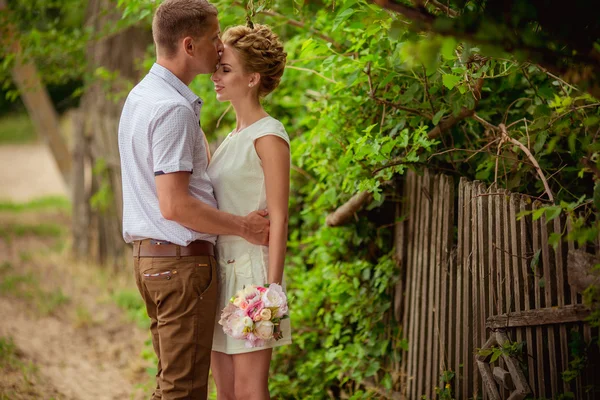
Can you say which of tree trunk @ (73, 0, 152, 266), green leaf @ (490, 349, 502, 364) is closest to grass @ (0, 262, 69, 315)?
tree trunk @ (73, 0, 152, 266)

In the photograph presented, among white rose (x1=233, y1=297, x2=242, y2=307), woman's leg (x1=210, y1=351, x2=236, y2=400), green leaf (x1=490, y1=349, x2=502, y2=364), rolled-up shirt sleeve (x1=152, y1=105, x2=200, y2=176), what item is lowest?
woman's leg (x1=210, y1=351, x2=236, y2=400)

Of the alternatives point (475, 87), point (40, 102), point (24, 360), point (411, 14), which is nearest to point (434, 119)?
point (475, 87)

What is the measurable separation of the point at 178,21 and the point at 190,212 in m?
0.85

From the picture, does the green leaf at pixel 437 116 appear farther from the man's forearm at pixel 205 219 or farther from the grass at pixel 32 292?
the grass at pixel 32 292

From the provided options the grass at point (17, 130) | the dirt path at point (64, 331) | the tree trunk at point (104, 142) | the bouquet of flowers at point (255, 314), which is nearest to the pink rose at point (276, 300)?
the bouquet of flowers at point (255, 314)

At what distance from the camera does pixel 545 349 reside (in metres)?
2.82

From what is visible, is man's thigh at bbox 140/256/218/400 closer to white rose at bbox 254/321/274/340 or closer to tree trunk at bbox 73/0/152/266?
white rose at bbox 254/321/274/340

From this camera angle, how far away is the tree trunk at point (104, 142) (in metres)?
8.67

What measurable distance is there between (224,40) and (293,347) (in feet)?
8.32

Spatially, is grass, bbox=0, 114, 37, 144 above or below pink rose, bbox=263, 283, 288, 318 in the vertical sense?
above

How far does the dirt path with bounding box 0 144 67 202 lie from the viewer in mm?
18516

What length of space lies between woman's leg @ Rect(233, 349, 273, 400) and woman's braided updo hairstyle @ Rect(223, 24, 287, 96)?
1.28 metres

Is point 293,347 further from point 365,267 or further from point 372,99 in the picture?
point 372,99

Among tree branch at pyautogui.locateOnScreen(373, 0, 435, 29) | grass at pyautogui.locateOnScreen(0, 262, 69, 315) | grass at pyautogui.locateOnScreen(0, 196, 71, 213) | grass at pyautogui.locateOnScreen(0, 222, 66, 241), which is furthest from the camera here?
grass at pyautogui.locateOnScreen(0, 196, 71, 213)
